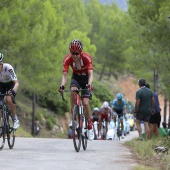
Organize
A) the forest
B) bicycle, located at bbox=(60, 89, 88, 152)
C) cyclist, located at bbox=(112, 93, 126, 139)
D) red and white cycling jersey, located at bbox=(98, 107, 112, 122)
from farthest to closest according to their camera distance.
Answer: the forest
red and white cycling jersey, located at bbox=(98, 107, 112, 122)
cyclist, located at bbox=(112, 93, 126, 139)
bicycle, located at bbox=(60, 89, 88, 152)

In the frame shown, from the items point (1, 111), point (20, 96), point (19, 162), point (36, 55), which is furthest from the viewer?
point (20, 96)

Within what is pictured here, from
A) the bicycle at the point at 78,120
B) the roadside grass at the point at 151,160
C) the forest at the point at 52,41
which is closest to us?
the roadside grass at the point at 151,160

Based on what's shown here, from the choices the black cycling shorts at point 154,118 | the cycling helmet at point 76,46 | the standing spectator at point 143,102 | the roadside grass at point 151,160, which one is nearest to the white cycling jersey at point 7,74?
the cycling helmet at point 76,46

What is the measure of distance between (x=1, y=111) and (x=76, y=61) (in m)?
1.73

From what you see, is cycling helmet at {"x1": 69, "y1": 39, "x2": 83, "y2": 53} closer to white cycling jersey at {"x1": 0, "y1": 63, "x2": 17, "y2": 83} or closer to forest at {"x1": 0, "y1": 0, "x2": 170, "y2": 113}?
white cycling jersey at {"x1": 0, "y1": 63, "x2": 17, "y2": 83}

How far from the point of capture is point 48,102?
148 ft

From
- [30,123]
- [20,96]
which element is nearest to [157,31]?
[30,123]

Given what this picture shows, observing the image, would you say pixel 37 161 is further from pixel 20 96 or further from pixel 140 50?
pixel 20 96

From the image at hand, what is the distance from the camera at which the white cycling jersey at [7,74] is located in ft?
35.8

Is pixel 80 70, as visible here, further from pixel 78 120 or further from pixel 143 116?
pixel 143 116

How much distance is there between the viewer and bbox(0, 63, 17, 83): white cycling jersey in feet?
35.8

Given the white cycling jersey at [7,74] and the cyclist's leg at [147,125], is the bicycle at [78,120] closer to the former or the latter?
the white cycling jersey at [7,74]

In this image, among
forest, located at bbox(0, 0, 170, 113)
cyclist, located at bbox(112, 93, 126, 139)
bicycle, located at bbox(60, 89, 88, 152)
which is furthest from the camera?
forest, located at bbox(0, 0, 170, 113)

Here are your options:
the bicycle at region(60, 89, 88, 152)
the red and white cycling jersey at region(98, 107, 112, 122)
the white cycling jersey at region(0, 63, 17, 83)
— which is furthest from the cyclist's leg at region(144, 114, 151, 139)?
the red and white cycling jersey at region(98, 107, 112, 122)
